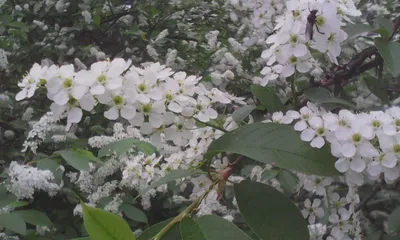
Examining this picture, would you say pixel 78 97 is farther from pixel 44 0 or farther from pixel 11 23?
pixel 44 0

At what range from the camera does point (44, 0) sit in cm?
263

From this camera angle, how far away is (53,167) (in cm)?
147

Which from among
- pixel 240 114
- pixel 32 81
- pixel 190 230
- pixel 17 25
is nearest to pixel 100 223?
pixel 190 230

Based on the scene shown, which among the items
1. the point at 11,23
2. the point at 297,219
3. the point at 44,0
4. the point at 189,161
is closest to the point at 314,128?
the point at 297,219

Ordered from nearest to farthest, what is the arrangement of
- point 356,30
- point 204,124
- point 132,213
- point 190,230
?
1. point 190,230
2. point 204,124
3. point 356,30
4. point 132,213

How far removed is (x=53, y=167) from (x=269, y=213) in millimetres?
766

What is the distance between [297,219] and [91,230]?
0.37m

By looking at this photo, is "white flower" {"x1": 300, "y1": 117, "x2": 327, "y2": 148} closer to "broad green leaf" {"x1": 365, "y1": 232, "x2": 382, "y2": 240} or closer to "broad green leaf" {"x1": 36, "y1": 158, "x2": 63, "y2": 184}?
"broad green leaf" {"x1": 365, "y1": 232, "x2": 382, "y2": 240}

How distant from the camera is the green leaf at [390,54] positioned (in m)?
1.16

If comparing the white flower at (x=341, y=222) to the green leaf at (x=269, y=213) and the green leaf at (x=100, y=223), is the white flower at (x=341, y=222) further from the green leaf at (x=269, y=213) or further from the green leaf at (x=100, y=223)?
the green leaf at (x=100, y=223)

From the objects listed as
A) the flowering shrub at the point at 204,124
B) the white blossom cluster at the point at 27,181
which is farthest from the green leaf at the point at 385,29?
the white blossom cluster at the point at 27,181

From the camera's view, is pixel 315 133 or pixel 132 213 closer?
pixel 315 133

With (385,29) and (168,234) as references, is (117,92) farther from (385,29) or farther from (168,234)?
(385,29)

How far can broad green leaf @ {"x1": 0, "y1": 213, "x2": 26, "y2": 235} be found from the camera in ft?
4.51
